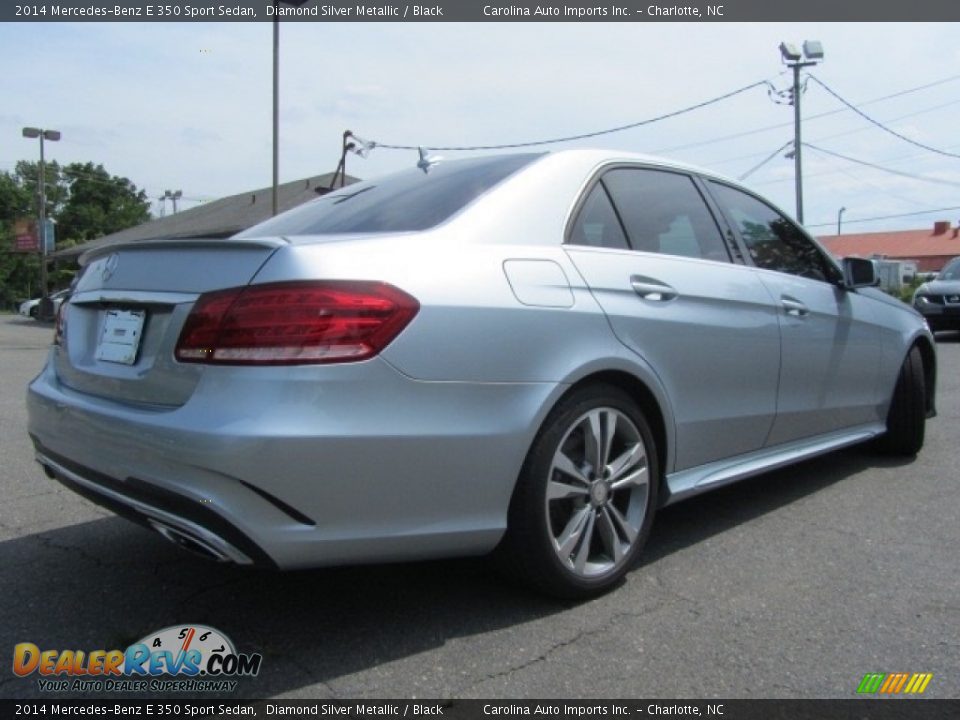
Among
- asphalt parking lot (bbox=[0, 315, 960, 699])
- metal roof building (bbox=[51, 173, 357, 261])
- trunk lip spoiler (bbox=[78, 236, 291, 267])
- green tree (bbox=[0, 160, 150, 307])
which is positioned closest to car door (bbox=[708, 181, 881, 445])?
asphalt parking lot (bbox=[0, 315, 960, 699])

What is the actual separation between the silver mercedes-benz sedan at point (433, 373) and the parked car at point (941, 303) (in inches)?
525

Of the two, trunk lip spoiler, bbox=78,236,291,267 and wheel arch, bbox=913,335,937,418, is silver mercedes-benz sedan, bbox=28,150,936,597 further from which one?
wheel arch, bbox=913,335,937,418

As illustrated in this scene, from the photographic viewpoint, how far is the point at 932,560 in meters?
3.29

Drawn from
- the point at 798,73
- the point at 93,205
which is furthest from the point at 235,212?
the point at 93,205

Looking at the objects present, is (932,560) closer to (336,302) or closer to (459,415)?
(459,415)

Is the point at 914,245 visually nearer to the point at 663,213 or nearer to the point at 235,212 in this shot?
the point at 235,212

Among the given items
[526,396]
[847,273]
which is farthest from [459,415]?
[847,273]

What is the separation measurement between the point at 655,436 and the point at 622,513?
0.33 meters

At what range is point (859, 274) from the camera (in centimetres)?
443

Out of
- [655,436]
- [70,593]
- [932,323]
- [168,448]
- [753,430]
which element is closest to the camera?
[168,448]

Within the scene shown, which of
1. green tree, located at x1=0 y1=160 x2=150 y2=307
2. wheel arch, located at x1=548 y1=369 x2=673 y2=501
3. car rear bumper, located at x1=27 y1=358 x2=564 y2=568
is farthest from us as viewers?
green tree, located at x1=0 y1=160 x2=150 y2=307

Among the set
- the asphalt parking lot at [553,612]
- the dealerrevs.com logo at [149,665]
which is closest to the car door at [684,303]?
the asphalt parking lot at [553,612]

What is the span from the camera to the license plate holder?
8.21ft

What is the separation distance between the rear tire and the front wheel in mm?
2559
